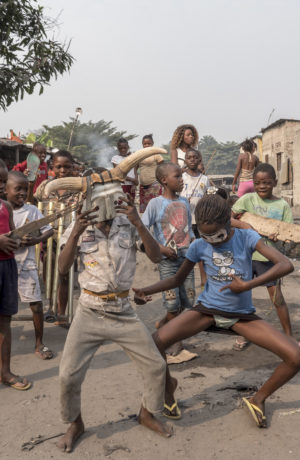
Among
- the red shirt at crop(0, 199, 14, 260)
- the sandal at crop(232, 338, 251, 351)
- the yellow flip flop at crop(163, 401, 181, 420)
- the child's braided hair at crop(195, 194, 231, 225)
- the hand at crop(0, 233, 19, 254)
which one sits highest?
the child's braided hair at crop(195, 194, 231, 225)

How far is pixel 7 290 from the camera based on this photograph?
340 cm

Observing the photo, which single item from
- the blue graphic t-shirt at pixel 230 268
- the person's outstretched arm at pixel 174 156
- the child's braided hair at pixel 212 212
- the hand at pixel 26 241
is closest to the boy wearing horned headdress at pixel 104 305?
the child's braided hair at pixel 212 212

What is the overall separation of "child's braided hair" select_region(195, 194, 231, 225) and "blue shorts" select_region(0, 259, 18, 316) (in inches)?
66.8

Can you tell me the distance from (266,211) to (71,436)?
276cm

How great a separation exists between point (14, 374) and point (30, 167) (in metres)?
3.77

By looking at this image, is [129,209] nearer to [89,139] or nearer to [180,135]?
[180,135]

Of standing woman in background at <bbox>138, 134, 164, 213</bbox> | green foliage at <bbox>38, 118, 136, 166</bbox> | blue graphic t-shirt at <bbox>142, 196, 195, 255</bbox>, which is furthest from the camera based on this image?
green foliage at <bbox>38, 118, 136, 166</bbox>

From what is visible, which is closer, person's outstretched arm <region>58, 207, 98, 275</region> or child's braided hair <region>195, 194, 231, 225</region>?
person's outstretched arm <region>58, 207, 98, 275</region>

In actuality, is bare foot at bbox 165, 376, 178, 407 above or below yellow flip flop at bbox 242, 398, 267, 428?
above

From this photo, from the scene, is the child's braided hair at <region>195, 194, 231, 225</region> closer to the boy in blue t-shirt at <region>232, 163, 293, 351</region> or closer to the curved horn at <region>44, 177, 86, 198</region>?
the curved horn at <region>44, 177, 86, 198</region>

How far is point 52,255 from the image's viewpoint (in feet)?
16.1

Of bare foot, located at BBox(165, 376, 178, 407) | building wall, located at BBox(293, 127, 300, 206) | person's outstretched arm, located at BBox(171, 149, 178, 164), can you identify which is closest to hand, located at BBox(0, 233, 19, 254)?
bare foot, located at BBox(165, 376, 178, 407)

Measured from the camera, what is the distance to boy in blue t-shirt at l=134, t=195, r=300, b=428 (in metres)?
2.65

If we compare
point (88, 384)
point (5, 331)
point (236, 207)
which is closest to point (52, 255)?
point (5, 331)
